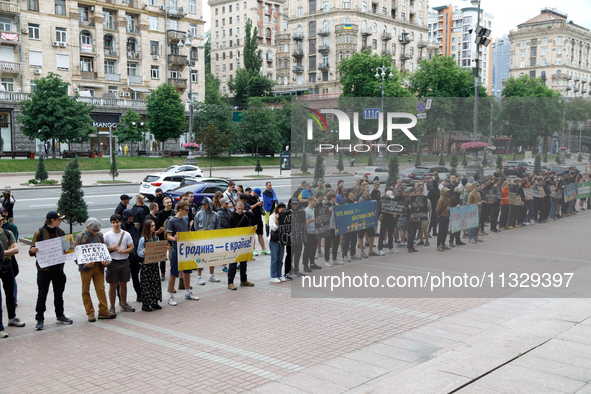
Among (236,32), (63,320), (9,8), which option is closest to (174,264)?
(63,320)

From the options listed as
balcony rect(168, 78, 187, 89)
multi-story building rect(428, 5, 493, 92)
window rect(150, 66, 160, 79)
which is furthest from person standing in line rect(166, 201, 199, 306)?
multi-story building rect(428, 5, 493, 92)

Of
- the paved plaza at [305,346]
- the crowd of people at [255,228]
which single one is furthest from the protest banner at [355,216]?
the paved plaza at [305,346]

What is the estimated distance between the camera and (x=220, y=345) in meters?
8.09

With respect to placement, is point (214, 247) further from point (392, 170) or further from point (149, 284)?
point (392, 170)

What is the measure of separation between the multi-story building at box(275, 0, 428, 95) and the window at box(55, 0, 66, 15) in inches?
1520

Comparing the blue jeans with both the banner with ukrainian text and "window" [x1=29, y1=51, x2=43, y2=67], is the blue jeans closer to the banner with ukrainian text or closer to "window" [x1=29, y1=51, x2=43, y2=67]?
the banner with ukrainian text

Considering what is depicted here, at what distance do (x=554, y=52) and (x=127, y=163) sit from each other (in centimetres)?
10106

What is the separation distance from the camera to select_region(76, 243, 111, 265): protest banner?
9.01 meters

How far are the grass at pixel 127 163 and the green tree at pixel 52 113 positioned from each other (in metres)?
2.56

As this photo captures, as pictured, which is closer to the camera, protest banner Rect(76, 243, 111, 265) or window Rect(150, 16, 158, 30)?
protest banner Rect(76, 243, 111, 265)

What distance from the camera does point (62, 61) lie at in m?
58.9

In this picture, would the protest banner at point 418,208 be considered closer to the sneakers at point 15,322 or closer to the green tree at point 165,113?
the sneakers at point 15,322

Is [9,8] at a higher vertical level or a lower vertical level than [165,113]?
higher

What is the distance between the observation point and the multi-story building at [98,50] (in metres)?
55.2
